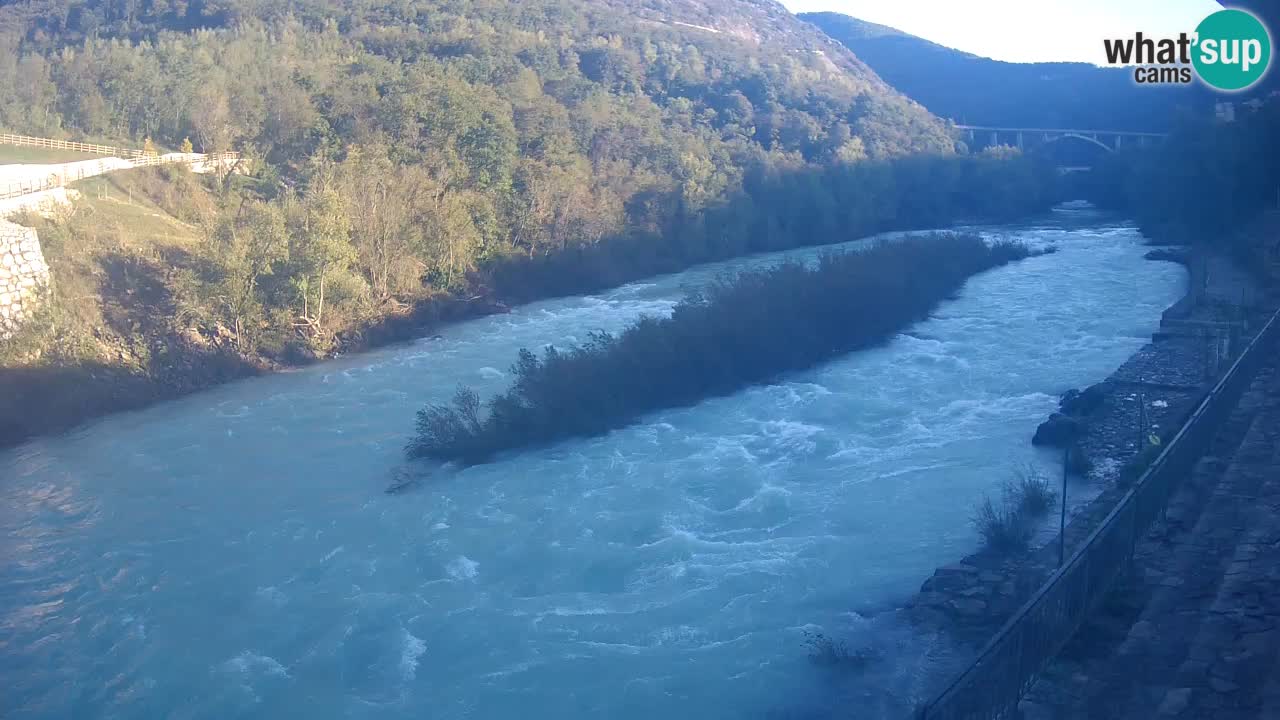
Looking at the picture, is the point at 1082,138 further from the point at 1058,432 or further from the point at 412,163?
the point at 1058,432

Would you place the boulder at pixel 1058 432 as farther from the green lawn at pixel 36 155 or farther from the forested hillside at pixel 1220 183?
the green lawn at pixel 36 155

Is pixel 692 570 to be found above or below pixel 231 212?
below

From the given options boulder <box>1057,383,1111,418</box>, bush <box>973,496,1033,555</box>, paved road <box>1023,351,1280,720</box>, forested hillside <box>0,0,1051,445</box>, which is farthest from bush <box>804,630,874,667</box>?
forested hillside <box>0,0,1051,445</box>

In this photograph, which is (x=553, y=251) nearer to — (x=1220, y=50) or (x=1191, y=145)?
(x=1220, y=50)

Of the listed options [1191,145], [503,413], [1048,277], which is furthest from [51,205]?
[1191,145]

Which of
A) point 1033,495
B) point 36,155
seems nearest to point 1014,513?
point 1033,495
